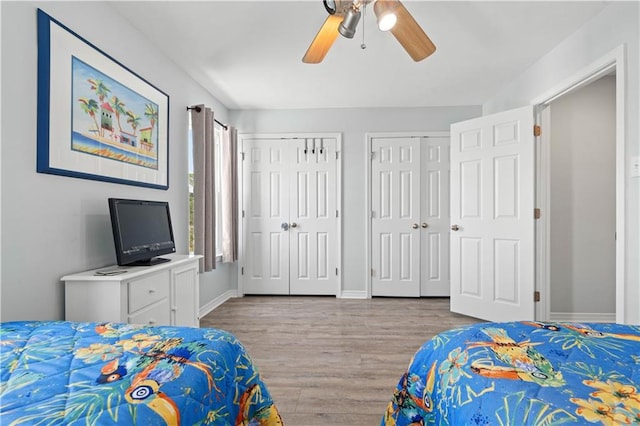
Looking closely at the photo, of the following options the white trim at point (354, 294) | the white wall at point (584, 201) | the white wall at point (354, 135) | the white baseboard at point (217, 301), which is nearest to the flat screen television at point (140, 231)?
the white baseboard at point (217, 301)

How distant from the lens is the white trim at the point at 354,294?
4.12 metres

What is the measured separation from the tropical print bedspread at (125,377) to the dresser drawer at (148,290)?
19.3 inches

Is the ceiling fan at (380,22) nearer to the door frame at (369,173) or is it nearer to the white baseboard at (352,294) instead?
the door frame at (369,173)

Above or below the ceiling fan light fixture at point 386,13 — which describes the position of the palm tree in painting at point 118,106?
below

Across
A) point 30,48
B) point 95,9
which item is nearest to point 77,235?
point 30,48

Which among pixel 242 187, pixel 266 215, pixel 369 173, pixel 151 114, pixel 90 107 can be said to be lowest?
pixel 266 215

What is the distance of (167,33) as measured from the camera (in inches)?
94.8

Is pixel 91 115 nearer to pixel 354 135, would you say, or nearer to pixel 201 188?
pixel 201 188

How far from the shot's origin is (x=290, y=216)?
13.8 ft

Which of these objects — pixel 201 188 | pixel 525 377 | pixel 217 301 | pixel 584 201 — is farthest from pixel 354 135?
pixel 525 377

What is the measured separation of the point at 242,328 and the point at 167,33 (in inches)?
103

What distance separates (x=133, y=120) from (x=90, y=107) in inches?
15.1

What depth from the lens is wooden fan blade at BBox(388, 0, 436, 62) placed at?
1722 millimetres

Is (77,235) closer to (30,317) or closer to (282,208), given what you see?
(30,317)
